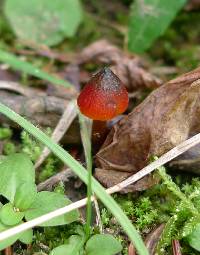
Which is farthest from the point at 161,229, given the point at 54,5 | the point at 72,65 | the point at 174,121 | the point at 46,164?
the point at 54,5

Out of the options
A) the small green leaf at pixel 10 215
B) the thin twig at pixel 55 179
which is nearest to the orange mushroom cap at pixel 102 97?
the thin twig at pixel 55 179

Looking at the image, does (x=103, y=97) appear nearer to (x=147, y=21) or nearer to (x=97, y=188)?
(x=97, y=188)

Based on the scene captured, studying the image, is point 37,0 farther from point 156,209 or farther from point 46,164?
point 156,209

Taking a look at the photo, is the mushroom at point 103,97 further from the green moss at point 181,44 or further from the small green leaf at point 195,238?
the green moss at point 181,44

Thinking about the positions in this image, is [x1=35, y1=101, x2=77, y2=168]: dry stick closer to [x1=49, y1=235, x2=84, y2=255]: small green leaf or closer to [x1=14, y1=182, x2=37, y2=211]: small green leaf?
[x1=14, y1=182, x2=37, y2=211]: small green leaf

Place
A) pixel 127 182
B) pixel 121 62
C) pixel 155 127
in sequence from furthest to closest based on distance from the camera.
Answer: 1. pixel 121 62
2. pixel 155 127
3. pixel 127 182

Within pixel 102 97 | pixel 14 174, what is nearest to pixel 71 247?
pixel 14 174

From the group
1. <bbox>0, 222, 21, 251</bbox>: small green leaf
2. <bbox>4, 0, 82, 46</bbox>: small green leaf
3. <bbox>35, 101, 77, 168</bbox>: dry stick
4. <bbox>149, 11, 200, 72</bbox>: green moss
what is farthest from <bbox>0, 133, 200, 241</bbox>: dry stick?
<bbox>4, 0, 82, 46</bbox>: small green leaf
